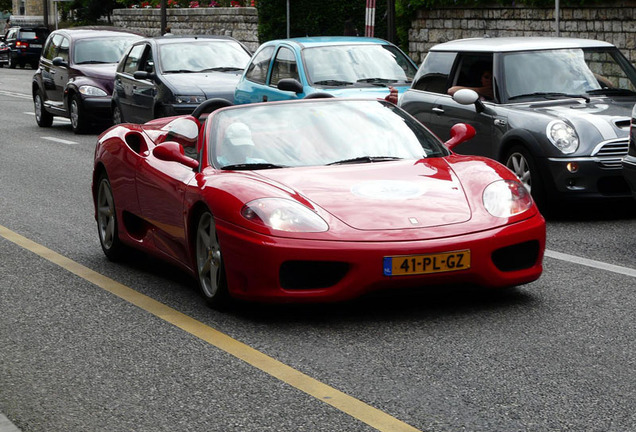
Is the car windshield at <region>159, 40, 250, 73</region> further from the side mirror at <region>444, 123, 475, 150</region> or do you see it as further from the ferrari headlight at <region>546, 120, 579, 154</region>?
the side mirror at <region>444, 123, 475, 150</region>

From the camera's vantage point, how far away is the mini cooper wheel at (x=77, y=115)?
68.0 feet

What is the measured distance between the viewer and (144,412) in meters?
4.89

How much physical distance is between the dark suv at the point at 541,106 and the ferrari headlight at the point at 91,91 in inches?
371

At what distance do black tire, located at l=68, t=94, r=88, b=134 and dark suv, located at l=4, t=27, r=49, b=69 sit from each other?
113 feet

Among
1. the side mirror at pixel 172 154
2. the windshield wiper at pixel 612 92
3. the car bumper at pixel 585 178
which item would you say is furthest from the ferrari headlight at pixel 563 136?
the side mirror at pixel 172 154

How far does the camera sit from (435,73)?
12195 mm

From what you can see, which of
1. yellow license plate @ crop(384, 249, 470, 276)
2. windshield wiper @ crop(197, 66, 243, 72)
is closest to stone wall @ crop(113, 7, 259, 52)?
windshield wiper @ crop(197, 66, 243, 72)

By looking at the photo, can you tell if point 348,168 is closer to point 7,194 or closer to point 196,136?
point 196,136

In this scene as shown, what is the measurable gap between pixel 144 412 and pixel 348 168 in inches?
Result: 101

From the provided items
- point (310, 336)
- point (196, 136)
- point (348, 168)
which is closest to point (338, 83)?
point (196, 136)

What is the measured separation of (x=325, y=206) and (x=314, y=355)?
1.02 m

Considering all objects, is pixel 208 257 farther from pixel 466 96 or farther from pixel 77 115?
pixel 77 115

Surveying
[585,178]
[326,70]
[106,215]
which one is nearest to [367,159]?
[106,215]

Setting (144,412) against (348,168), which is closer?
(144,412)
